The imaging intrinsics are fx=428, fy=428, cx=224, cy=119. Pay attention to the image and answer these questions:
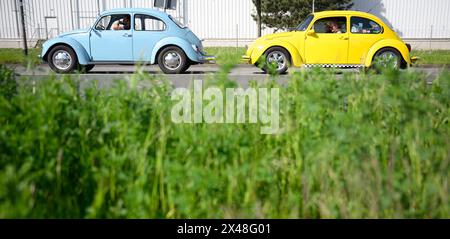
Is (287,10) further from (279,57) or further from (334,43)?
(279,57)

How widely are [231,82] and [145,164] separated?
3.17 feet

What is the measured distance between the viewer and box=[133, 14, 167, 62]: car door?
11.8 metres

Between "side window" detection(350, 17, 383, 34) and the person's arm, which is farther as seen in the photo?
the person's arm

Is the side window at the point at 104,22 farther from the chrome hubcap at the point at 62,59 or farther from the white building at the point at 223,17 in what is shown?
the white building at the point at 223,17

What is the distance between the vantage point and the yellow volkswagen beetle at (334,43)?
11547 millimetres

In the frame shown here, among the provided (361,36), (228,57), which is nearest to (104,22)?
(361,36)

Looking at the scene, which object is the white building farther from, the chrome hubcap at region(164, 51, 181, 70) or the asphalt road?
the chrome hubcap at region(164, 51, 181, 70)

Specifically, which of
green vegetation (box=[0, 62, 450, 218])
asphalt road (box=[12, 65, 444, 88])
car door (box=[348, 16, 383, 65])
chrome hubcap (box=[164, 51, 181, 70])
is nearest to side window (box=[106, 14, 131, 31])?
asphalt road (box=[12, 65, 444, 88])

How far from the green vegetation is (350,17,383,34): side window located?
28.6 feet

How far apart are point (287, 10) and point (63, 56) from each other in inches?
595

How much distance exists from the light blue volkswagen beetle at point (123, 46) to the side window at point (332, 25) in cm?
349
